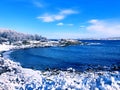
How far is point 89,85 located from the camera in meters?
18.5

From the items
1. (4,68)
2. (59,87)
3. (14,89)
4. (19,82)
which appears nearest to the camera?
(59,87)

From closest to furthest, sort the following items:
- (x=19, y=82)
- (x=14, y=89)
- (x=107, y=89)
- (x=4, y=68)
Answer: (x=107, y=89), (x=14, y=89), (x=19, y=82), (x=4, y=68)

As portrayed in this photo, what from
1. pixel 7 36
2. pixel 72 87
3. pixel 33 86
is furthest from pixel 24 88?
pixel 7 36

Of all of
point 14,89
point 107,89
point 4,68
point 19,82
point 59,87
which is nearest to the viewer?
point 107,89

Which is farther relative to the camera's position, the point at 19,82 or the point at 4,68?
the point at 4,68

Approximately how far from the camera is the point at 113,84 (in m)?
18.1

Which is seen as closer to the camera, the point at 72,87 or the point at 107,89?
the point at 107,89

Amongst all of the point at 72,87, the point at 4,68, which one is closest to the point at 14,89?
the point at 72,87

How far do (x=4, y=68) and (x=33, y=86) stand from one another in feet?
47.3

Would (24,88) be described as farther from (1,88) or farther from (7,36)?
(7,36)

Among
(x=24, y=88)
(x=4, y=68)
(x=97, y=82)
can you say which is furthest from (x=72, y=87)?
(x=4, y=68)

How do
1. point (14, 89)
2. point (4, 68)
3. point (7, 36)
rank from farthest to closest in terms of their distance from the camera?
point (7, 36) → point (4, 68) → point (14, 89)

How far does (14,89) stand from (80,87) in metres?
5.86

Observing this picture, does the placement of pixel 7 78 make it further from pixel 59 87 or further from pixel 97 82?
pixel 97 82
